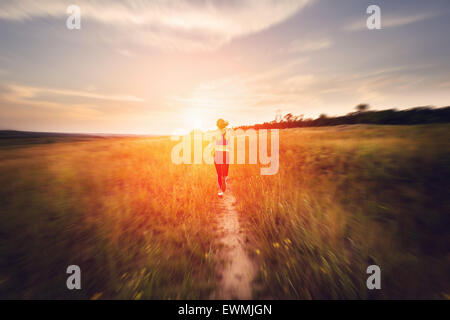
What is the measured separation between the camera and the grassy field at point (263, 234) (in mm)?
2049

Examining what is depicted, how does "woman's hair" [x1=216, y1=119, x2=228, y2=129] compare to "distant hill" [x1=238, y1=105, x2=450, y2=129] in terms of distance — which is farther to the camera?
"distant hill" [x1=238, y1=105, x2=450, y2=129]

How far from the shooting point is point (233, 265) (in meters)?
2.46

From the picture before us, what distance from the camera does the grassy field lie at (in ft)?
6.72

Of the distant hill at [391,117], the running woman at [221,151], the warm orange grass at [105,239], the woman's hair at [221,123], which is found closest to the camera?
the warm orange grass at [105,239]

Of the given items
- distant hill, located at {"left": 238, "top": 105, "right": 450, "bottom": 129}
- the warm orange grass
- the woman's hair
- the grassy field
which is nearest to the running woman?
the woman's hair

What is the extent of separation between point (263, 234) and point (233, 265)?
881 mm

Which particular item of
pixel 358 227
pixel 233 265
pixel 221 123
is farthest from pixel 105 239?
pixel 221 123

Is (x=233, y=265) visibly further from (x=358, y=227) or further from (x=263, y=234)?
(x=358, y=227)

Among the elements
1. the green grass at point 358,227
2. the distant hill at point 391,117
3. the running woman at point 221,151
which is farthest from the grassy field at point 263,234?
the distant hill at point 391,117

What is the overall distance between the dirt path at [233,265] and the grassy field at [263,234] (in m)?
0.14

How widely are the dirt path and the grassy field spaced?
14cm

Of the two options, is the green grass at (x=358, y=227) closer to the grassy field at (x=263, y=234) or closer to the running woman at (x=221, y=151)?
the grassy field at (x=263, y=234)

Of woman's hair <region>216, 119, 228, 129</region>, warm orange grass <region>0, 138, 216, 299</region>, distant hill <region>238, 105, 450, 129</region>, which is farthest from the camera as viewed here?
distant hill <region>238, 105, 450, 129</region>

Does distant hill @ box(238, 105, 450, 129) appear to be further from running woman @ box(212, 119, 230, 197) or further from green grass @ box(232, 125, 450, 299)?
running woman @ box(212, 119, 230, 197)
